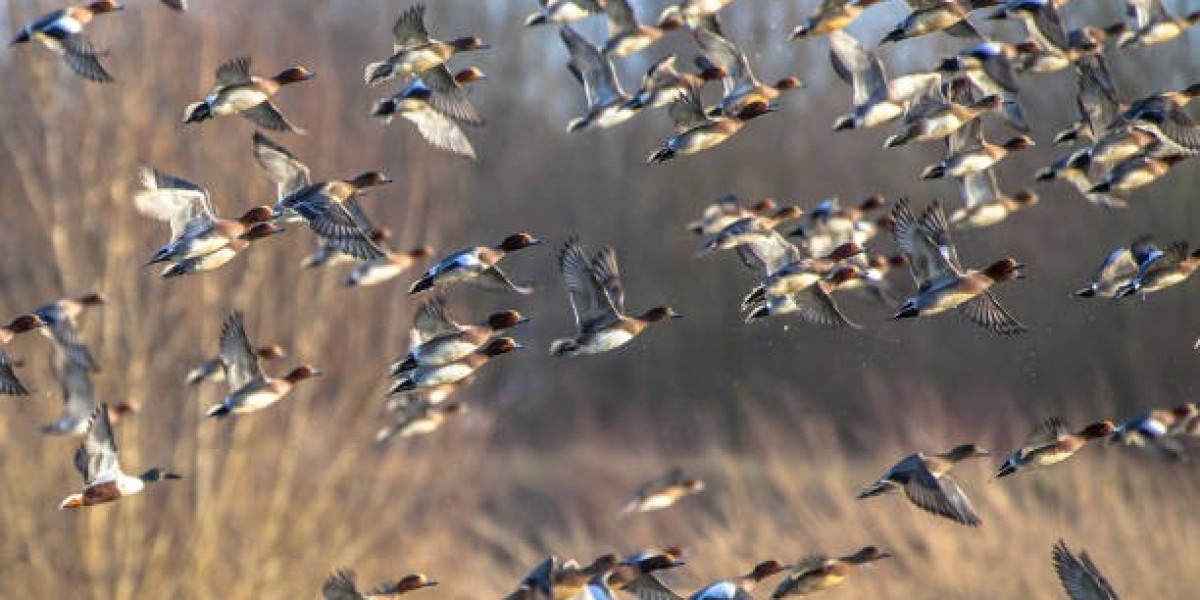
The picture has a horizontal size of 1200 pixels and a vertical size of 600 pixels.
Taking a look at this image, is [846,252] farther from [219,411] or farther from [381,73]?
[219,411]

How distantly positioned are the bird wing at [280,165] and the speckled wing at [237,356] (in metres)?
0.64

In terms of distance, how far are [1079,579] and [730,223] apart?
2.33 metres

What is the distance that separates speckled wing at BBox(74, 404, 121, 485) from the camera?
24.9 ft

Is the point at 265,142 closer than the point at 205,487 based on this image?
Yes

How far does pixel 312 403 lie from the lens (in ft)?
51.1

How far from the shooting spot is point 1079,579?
7.24 metres

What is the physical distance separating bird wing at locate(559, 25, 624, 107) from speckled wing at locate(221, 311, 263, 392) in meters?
1.70

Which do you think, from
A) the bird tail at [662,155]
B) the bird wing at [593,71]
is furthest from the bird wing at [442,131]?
the bird tail at [662,155]

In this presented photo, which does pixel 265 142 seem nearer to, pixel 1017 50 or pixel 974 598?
pixel 1017 50

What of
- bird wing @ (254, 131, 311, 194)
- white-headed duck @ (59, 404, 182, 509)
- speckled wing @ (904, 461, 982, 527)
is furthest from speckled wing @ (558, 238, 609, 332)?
white-headed duck @ (59, 404, 182, 509)

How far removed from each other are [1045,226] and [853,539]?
708cm

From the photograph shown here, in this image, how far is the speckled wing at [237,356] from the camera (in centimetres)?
805

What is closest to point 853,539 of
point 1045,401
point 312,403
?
point 312,403

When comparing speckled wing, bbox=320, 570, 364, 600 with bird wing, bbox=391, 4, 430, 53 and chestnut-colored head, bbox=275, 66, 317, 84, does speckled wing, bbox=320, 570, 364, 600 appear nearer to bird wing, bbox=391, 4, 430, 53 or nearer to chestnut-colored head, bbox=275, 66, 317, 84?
chestnut-colored head, bbox=275, 66, 317, 84
